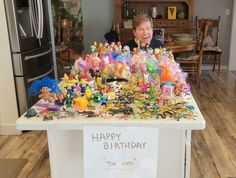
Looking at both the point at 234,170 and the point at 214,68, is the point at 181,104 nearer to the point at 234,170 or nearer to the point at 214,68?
the point at 234,170

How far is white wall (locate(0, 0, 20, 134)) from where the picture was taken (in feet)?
9.02

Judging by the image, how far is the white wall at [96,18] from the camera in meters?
5.66

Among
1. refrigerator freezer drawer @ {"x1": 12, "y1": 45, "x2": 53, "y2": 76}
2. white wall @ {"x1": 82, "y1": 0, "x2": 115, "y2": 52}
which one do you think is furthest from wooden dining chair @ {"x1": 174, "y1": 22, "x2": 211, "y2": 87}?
refrigerator freezer drawer @ {"x1": 12, "y1": 45, "x2": 53, "y2": 76}

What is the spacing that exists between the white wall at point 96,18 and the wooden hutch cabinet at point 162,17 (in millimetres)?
235

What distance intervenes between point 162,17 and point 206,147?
3605 millimetres

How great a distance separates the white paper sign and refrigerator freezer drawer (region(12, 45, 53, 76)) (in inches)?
76.8

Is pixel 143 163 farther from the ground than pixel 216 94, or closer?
farther from the ground

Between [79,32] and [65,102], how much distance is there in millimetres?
4645

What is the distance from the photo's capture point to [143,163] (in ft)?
3.84

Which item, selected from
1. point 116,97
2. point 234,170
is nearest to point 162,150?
point 116,97

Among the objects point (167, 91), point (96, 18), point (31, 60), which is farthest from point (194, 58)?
point (167, 91)

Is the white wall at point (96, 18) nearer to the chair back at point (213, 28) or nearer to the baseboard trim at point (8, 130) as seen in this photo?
the chair back at point (213, 28)

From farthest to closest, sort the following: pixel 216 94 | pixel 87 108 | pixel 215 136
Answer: pixel 216 94, pixel 215 136, pixel 87 108

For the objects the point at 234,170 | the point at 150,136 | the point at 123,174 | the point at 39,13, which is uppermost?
the point at 39,13
